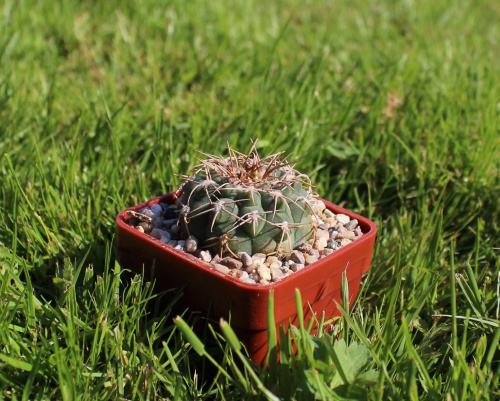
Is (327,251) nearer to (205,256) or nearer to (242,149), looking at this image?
(205,256)

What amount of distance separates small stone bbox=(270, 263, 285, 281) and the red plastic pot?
0.06m

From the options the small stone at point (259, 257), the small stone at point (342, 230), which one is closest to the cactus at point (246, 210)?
the small stone at point (259, 257)

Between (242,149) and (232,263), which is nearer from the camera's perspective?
(232,263)

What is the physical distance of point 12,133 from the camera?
8.28 feet

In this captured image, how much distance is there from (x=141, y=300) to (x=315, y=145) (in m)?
1.23

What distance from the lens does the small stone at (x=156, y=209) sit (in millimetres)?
1860

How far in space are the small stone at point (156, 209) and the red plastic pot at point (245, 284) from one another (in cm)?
10

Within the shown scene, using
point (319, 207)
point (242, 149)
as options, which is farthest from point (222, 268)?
point (242, 149)

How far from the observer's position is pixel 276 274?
1.59 metres

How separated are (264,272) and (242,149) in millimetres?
1052

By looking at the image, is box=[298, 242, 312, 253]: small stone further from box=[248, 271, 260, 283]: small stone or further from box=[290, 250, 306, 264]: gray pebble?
box=[248, 271, 260, 283]: small stone

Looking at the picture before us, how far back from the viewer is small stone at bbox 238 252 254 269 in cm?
162

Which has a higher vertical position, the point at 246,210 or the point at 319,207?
the point at 246,210

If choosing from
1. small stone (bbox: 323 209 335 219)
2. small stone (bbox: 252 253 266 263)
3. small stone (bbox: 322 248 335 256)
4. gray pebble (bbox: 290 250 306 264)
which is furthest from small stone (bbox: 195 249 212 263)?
small stone (bbox: 323 209 335 219)
